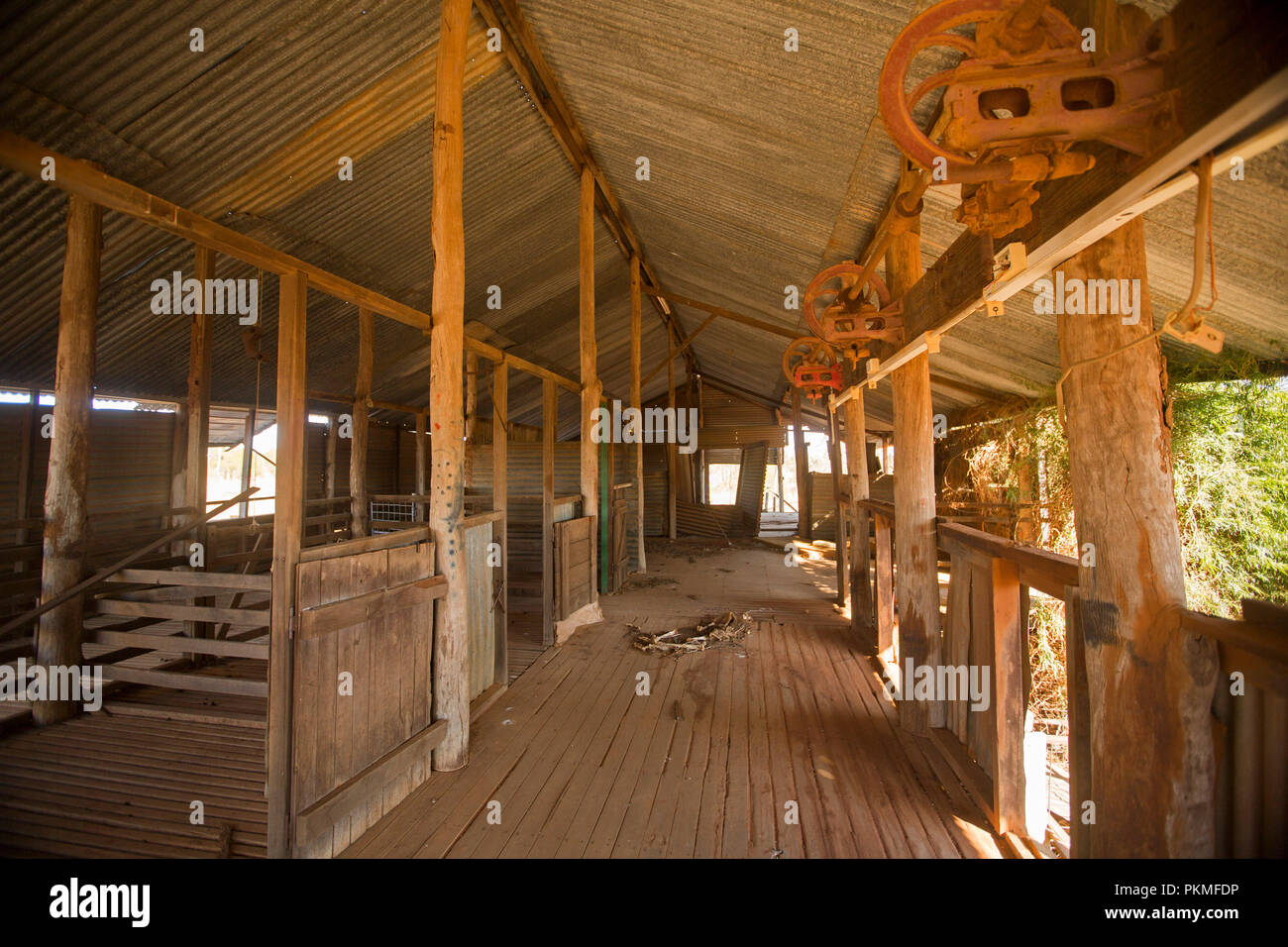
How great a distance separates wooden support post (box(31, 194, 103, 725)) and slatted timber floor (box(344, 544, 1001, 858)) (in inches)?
109

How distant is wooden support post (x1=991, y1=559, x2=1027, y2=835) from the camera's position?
8.48ft

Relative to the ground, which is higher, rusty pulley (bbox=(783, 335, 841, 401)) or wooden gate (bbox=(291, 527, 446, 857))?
rusty pulley (bbox=(783, 335, 841, 401))

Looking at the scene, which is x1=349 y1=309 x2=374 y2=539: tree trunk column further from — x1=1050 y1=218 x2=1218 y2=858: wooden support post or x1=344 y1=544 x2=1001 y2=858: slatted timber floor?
x1=1050 y1=218 x2=1218 y2=858: wooden support post

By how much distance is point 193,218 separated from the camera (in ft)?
6.91

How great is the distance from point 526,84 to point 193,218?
418 cm

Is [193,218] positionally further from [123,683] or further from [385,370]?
[385,370]

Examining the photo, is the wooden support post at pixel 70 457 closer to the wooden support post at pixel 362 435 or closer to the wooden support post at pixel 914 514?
the wooden support post at pixel 362 435

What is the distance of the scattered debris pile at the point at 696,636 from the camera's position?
5410 millimetres

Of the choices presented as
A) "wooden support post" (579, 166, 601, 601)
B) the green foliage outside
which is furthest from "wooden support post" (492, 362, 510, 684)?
the green foliage outside

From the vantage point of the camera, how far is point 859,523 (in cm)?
566

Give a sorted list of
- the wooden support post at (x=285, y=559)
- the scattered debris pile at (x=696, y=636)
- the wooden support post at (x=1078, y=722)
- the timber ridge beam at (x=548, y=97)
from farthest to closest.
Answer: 1. the scattered debris pile at (x=696, y=636)
2. the timber ridge beam at (x=548, y=97)
3. the wooden support post at (x=285, y=559)
4. the wooden support post at (x=1078, y=722)

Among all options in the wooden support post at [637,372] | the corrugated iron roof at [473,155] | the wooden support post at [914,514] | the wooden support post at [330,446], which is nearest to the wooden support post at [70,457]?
the corrugated iron roof at [473,155]

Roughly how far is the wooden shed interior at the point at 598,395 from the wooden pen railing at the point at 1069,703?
0.02 metres

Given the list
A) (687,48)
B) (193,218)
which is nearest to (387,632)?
(193,218)
